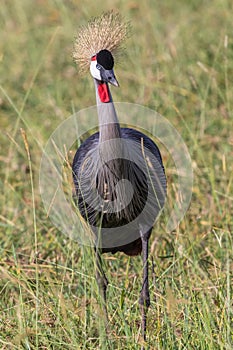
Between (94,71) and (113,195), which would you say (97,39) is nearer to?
(94,71)

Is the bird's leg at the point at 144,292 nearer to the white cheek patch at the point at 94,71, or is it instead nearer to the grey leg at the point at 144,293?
the grey leg at the point at 144,293

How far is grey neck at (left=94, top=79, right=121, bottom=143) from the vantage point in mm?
3184

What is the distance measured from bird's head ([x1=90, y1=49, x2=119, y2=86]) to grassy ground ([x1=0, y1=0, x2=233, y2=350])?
0.38m

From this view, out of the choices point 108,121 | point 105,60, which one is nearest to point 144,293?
point 108,121

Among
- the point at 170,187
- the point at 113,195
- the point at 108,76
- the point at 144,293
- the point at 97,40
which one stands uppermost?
the point at 97,40

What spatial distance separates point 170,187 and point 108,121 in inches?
51.2

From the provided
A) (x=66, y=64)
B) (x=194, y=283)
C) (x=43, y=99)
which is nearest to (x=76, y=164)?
(x=194, y=283)

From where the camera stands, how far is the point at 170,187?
4.42 metres

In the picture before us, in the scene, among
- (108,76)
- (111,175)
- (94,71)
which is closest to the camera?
(108,76)

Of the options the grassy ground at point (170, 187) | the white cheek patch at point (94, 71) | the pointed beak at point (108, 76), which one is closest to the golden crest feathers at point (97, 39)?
the white cheek patch at point (94, 71)

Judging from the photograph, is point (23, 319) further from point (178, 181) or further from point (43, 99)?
point (43, 99)

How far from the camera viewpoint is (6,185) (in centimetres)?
443

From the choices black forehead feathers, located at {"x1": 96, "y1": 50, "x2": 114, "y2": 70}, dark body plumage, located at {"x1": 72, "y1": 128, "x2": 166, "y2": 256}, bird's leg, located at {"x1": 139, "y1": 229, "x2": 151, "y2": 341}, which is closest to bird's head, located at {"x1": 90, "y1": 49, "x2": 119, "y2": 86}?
black forehead feathers, located at {"x1": 96, "y1": 50, "x2": 114, "y2": 70}

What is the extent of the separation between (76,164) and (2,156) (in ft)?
5.02
